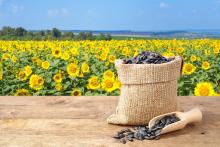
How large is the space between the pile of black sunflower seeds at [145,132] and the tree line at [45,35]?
11.9 meters

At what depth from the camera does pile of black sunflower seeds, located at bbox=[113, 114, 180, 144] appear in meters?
1.83

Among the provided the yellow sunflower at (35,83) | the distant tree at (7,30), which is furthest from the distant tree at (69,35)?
the yellow sunflower at (35,83)

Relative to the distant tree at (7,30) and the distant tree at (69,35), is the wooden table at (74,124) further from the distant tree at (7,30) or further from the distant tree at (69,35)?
the distant tree at (7,30)

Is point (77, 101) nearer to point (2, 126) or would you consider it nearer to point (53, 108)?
point (53, 108)

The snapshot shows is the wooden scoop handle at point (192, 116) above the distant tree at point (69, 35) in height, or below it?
above

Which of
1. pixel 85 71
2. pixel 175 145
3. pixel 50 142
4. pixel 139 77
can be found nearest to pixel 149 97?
pixel 139 77

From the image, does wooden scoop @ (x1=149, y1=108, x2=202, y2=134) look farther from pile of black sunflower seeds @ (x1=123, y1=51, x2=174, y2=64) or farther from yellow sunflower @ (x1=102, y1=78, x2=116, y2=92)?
yellow sunflower @ (x1=102, y1=78, x2=116, y2=92)

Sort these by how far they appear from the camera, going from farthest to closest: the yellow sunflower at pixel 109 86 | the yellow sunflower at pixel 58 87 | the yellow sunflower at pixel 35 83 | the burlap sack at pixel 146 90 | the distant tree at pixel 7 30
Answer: the distant tree at pixel 7 30 → the yellow sunflower at pixel 58 87 → the yellow sunflower at pixel 35 83 → the yellow sunflower at pixel 109 86 → the burlap sack at pixel 146 90

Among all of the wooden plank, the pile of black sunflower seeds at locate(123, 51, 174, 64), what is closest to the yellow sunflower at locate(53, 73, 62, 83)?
the wooden plank

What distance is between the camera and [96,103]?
8.05 feet

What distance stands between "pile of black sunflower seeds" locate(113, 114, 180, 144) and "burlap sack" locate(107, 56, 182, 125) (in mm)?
42

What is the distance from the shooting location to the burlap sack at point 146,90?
1.93 metres

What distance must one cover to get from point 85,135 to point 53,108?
51cm

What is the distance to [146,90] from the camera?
75.9 inches
